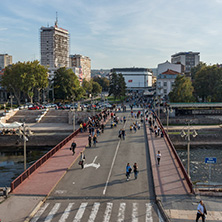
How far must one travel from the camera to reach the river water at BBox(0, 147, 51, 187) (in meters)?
31.6

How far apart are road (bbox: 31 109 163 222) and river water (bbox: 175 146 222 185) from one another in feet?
21.0

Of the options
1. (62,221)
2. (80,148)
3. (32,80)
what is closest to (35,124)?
(32,80)

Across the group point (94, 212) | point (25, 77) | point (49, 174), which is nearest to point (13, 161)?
point (49, 174)

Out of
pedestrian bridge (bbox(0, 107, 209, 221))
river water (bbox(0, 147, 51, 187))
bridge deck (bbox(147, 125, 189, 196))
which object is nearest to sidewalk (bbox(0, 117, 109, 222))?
pedestrian bridge (bbox(0, 107, 209, 221))

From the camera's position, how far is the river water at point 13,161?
1243 inches

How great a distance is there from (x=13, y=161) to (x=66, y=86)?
48052 millimetres

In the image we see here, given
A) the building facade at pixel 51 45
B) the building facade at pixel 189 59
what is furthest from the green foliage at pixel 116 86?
the building facade at pixel 189 59

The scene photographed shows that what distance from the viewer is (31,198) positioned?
59.8 ft

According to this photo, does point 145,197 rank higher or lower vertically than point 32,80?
lower

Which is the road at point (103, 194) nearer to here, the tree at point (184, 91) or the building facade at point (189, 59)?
the tree at point (184, 91)

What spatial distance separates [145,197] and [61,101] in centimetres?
7653

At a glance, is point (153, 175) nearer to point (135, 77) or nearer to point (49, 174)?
point (49, 174)

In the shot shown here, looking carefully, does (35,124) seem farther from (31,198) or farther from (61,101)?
(31,198)

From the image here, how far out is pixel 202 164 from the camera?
115 feet
